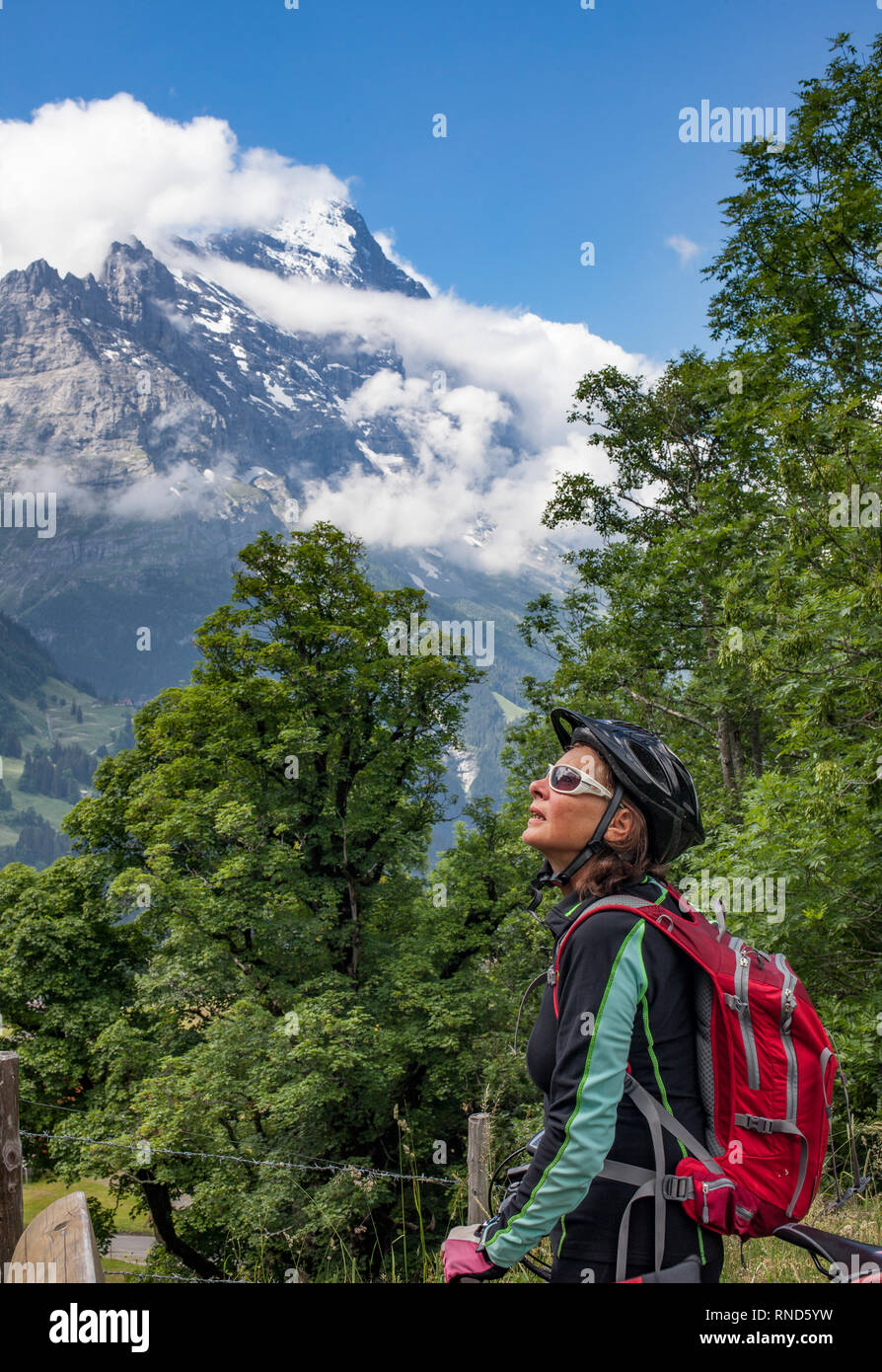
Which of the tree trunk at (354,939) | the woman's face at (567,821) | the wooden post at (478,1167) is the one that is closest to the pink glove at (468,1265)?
the woman's face at (567,821)

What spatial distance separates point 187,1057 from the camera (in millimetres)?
17750

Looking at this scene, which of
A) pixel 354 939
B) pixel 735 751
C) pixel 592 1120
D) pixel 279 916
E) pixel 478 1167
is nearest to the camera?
pixel 592 1120

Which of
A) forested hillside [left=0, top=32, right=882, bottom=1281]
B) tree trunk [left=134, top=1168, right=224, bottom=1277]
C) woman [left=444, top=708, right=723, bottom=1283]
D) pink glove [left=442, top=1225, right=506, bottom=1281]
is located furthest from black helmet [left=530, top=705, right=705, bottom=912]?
tree trunk [left=134, top=1168, right=224, bottom=1277]

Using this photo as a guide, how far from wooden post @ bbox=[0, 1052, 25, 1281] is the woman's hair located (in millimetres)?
2298

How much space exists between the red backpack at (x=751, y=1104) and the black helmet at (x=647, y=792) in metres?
0.32

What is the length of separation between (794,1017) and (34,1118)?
26.0m

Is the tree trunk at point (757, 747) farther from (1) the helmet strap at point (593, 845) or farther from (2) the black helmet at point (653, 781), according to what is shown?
(1) the helmet strap at point (593, 845)

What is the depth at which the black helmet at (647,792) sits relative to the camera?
2.24 m

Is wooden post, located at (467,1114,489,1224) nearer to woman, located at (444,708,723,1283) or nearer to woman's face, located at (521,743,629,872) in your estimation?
woman, located at (444,708,723,1283)

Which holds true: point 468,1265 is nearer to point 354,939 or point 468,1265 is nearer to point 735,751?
point 735,751

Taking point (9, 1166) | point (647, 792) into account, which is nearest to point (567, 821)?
point (647, 792)

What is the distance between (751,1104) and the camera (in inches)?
75.5

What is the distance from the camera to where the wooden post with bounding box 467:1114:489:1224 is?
464cm

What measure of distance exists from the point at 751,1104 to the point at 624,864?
590 mm
